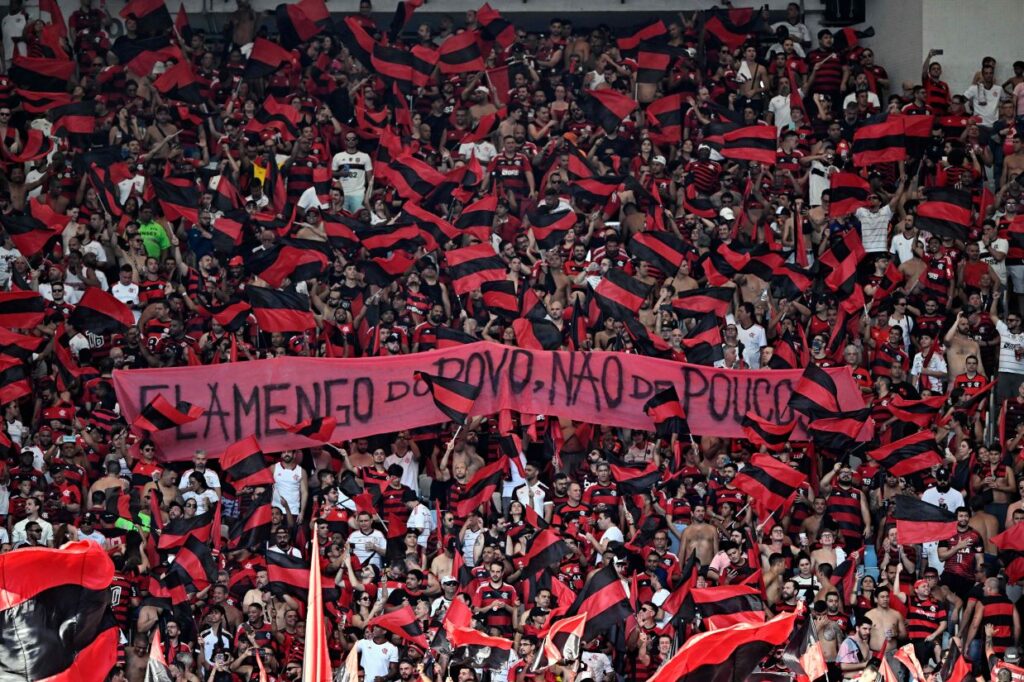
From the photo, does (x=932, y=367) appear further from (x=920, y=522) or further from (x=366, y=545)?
(x=366, y=545)

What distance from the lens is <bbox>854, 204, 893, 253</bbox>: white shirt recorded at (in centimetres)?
1994

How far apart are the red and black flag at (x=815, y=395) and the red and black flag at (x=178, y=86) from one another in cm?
712

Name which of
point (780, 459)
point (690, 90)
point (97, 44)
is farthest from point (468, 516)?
point (97, 44)

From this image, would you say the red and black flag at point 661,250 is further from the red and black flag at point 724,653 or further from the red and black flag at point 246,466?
the red and black flag at point 724,653

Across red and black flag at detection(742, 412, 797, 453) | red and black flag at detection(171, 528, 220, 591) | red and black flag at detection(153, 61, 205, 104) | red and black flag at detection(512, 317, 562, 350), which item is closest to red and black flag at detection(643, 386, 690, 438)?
red and black flag at detection(742, 412, 797, 453)

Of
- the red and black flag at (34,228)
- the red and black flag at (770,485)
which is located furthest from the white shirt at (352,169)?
the red and black flag at (770,485)

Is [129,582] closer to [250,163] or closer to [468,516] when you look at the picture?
[468,516]

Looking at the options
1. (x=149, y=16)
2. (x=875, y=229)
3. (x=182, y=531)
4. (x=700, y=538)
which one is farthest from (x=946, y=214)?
(x=149, y=16)

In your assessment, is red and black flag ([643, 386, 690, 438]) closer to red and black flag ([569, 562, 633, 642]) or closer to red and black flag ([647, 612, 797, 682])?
red and black flag ([569, 562, 633, 642])

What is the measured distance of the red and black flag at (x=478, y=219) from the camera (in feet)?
64.6

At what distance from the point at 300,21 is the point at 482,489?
22.6 feet

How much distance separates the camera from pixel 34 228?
65.1ft

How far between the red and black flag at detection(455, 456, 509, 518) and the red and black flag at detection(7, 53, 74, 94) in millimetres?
7018

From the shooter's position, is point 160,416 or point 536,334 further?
point 536,334
